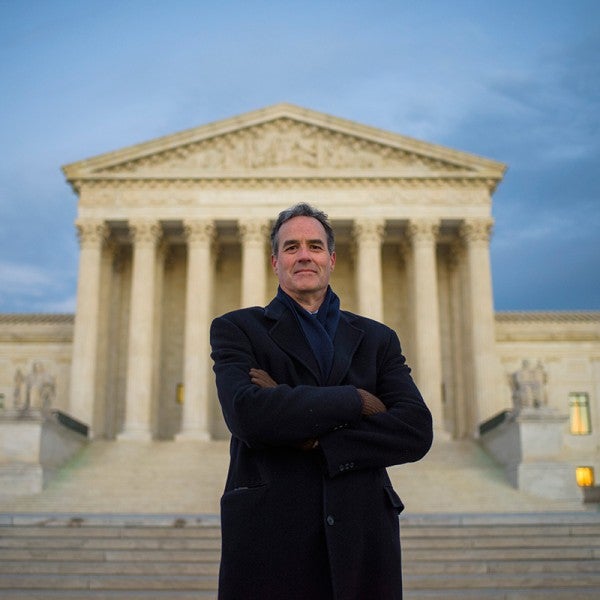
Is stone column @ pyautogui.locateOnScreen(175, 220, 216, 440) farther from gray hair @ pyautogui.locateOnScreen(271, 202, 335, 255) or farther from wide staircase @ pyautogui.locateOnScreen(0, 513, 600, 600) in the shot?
gray hair @ pyautogui.locateOnScreen(271, 202, 335, 255)

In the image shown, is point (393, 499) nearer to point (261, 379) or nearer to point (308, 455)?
point (308, 455)

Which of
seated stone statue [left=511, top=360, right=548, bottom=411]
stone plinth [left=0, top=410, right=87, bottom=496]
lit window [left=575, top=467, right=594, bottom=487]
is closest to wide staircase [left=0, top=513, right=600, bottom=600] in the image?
stone plinth [left=0, top=410, right=87, bottom=496]

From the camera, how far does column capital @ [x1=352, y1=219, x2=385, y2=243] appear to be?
42.2 meters

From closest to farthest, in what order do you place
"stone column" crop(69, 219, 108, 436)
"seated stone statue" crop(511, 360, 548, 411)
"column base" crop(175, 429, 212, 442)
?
"seated stone statue" crop(511, 360, 548, 411), "column base" crop(175, 429, 212, 442), "stone column" crop(69, 219, 108, 436)

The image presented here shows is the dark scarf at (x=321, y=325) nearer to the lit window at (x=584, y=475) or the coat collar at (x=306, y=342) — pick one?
the coat collar at (x=306, y=342)

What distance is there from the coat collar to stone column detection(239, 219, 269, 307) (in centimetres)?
3714

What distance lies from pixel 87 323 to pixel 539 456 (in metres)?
23.3

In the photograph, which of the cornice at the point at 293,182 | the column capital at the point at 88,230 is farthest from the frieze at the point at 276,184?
the column capital at the point at 88,230

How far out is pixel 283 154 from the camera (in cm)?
4300

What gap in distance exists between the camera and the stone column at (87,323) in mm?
39938

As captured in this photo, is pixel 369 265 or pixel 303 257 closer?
pixel 303 257

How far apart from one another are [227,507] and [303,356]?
0.87m

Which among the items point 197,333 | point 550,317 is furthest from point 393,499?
point 550,317

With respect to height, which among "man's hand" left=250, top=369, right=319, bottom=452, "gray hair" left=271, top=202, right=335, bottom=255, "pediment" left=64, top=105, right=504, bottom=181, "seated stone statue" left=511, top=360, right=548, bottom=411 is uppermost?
"pediment" left=64, top=105, right=504, bottom=181
